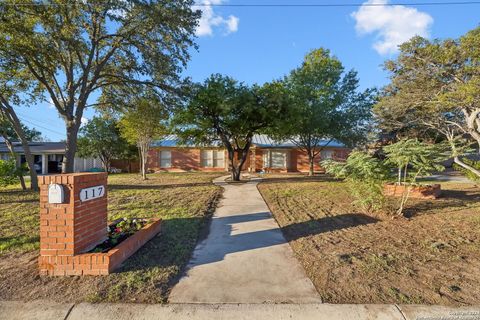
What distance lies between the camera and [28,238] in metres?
5.16

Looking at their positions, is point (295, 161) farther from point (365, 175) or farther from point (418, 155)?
point (418, 155)

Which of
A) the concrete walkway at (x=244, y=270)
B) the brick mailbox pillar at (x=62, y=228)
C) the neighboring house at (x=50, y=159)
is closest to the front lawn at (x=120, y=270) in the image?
the brick mailbox pillar at (x=62, y=228)

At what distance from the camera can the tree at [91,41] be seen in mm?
9469

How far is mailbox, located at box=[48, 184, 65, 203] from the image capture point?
3443mm

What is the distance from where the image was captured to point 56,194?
11.3 ft

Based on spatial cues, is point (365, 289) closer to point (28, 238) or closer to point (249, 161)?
point (28, 238)

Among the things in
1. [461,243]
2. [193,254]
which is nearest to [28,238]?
[193,254]

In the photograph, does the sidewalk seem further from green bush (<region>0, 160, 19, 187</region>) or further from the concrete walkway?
green bush (<region>0, 160, 19, 187</region>)

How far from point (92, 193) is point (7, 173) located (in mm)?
10471

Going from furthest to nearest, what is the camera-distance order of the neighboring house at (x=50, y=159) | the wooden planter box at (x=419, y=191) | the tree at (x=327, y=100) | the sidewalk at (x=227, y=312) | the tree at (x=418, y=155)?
the neighboring house at (x=50, y=159) → the tree at (x=327, y=100) → the wooden planter box at (x=419, y=191) → the tree at (x=418, y=155) → the sidewalk at (x=227, y=312)

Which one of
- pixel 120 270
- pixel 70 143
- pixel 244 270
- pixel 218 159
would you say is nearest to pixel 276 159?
pixel 218 159

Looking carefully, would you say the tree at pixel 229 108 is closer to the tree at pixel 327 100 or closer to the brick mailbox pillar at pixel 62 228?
the tree at pixel 327 100

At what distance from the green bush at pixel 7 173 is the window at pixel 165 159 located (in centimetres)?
1422

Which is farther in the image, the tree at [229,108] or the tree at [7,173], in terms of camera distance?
the tree at [229,108]
